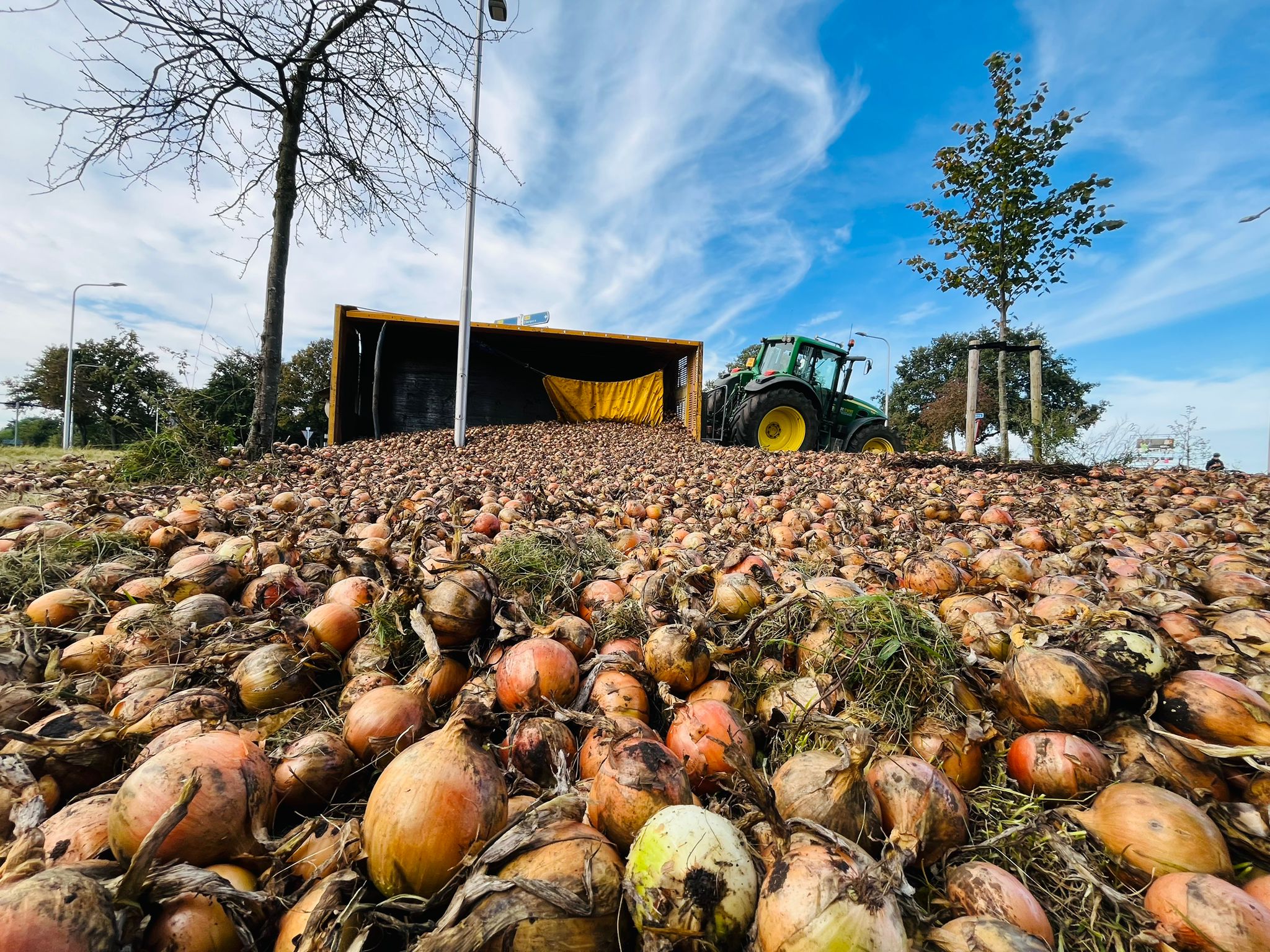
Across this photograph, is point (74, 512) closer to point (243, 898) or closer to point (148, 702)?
point (148, 702)

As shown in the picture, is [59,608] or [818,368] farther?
[818,368]

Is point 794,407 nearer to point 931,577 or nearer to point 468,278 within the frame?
point 468,278

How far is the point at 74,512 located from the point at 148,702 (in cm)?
284

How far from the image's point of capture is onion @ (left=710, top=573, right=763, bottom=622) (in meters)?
2.03

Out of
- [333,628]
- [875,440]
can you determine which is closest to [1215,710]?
[333,628]

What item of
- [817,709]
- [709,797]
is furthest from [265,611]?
[817,709]

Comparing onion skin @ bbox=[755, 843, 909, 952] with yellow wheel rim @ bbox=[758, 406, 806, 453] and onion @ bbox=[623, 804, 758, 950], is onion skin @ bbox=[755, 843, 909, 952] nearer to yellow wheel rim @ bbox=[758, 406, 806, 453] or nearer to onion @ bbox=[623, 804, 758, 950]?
onion @ bbox=[623, 804, 758, 950]

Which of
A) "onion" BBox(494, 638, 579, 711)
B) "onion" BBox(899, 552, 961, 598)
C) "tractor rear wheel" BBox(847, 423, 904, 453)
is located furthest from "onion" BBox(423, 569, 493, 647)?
"tractor rear wheel" BBox(847, 423, 904, 453)

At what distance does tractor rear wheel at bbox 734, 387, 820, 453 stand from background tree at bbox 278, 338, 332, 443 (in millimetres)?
28283

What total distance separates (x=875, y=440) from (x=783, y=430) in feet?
9.65

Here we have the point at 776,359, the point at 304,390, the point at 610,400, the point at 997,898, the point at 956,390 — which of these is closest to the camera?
the point at 997,898

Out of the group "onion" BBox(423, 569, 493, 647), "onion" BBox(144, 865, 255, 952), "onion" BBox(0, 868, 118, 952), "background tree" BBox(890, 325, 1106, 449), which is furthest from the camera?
"background tree" BBox(890, 325, 1106, 449)

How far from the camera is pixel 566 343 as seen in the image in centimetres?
1179

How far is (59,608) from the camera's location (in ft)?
6.54
